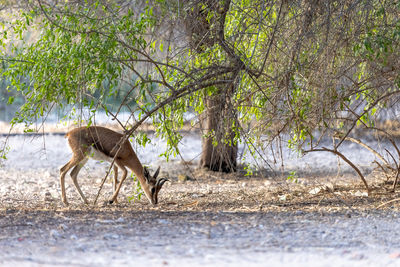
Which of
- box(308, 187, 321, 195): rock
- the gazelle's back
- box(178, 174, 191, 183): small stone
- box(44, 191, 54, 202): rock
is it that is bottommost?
box(44, 191, 54, 202): rock

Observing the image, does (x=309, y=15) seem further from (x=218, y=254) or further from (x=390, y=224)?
(x=218, y=254)

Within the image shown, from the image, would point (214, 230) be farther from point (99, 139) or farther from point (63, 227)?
point (99, 139)

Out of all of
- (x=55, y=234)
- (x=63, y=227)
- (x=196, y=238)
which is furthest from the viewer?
(x=63, y=227)

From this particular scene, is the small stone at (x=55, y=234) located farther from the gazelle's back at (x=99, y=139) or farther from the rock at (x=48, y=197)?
the rock at (x=48, y=197)

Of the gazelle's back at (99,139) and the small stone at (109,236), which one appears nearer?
the small stone at (109,236)

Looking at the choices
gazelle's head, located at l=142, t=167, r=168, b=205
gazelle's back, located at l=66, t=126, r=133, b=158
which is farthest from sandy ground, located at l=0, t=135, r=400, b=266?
gazelle's back, located at l=66, t=126, r=133, b=158

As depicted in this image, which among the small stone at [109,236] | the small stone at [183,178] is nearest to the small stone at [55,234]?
the small stone at [109,236]

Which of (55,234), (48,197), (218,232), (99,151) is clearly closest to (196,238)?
(218,232)

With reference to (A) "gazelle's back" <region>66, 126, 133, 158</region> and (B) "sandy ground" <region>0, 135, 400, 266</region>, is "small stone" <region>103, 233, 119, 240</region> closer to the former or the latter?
(B) "sandy ground" <region>0, 135, 400, 266</region>

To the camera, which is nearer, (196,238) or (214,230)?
(196,238)

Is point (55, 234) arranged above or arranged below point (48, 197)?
below

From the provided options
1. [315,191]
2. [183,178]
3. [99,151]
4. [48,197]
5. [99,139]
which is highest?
[99,139]

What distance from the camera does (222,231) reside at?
6.57 meters

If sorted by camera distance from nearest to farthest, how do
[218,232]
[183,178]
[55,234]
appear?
[55,234], [218,232], [183,178]
